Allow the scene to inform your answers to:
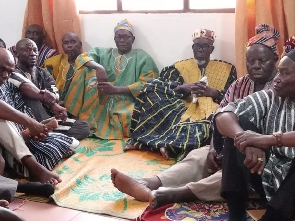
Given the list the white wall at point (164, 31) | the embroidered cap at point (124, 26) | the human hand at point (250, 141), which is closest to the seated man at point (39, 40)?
the white wall at point (164, 31)

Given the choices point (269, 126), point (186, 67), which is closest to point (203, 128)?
point (186, 67)

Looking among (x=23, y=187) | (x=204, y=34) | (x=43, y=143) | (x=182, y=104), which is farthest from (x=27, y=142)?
(x=204, y=34)

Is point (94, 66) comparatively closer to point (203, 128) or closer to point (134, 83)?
point (134, 83)

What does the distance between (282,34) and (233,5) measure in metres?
0.54

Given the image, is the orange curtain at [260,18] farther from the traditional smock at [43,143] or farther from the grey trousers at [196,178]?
the traditional smock at [43,143]

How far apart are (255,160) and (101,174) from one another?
50.3 inches

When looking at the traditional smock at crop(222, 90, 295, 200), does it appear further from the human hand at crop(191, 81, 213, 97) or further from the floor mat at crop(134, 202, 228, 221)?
the human hand at crop(191, 81, 213, 97)

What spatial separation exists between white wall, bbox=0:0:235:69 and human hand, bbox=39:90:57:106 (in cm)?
104

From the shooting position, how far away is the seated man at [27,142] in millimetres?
2625

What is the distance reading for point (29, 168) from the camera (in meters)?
2.65

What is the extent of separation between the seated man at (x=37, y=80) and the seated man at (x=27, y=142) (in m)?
0.08

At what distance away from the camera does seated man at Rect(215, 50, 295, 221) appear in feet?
6.04

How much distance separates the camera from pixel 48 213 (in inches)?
93.0

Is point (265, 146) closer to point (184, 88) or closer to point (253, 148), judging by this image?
point (253, 148)
